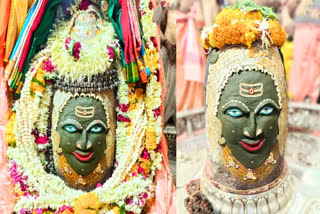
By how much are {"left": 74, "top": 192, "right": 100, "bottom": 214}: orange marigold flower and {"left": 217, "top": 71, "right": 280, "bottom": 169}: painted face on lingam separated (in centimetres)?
85

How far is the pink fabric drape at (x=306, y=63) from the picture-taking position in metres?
2.02

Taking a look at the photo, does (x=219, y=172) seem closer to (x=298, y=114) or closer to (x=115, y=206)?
(x=115, y=206)

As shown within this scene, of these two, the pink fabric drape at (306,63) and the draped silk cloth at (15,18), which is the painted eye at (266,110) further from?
the draped silk cloth at (15,18)

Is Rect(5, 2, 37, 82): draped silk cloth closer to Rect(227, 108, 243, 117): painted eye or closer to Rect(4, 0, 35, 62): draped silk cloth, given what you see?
Rect(4, 0, 35, 62): draped silk cloth

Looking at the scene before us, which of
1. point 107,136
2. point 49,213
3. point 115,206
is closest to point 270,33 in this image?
point 107,136

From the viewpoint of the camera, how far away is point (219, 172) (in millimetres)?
1864

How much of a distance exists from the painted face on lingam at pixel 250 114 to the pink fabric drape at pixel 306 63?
0.53 metres

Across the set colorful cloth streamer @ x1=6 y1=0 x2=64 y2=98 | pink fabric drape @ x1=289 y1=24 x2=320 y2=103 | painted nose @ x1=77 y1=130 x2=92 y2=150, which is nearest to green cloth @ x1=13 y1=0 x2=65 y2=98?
colorful cloth streamer @ x1=6 y1=0 x2=64 y2=98

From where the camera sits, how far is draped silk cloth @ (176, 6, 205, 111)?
2141mm

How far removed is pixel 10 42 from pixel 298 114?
1.99 meters

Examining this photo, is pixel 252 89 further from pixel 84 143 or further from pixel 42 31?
pixel 42 31

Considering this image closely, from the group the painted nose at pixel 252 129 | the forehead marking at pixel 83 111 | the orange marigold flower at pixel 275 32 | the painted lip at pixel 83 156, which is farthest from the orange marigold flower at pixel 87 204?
the orange marigold flower at pixel 275 32

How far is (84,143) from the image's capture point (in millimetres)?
1789

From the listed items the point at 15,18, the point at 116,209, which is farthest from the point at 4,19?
the point at 116,209
